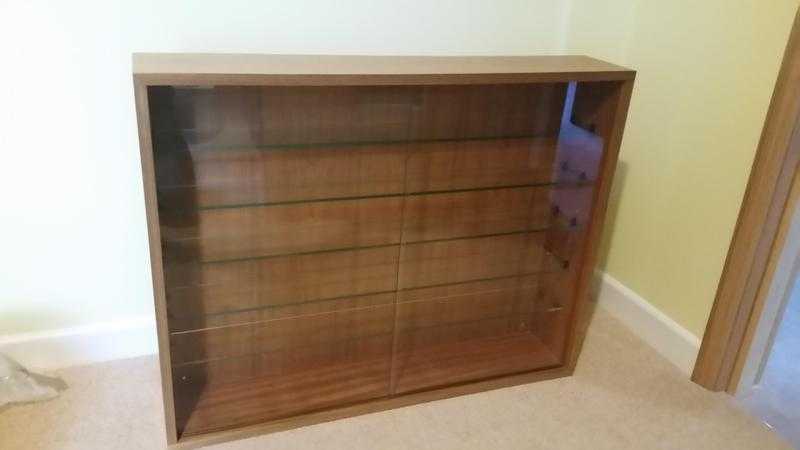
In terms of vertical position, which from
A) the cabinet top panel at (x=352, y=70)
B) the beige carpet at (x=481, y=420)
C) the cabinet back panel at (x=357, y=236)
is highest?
the cabinet top panel at (x=352, y=70)

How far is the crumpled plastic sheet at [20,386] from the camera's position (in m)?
1.69

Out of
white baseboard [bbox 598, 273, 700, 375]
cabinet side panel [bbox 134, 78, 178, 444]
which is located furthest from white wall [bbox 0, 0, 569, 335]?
white baseboard [bbox 598, 273, 700, 375]

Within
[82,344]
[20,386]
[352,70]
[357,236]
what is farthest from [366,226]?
[20,386]

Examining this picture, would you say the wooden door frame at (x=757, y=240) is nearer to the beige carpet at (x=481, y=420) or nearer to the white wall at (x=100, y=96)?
the beige carpet at (x=481, y=420)

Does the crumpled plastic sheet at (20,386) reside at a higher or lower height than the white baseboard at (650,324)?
lower

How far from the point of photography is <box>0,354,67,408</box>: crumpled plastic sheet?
1.69m

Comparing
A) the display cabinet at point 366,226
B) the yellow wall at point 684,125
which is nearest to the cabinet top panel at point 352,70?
the display cabinet at point 366,226

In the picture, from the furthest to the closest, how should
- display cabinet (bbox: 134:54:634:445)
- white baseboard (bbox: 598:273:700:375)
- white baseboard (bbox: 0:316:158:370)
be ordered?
white baseboard (bbox: 598:273:700:375), white baseboard (bbox: 0:316:158:370), display cabinet (bbox: 134:54:634:445)

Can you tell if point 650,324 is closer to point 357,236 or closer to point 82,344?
point 357,236

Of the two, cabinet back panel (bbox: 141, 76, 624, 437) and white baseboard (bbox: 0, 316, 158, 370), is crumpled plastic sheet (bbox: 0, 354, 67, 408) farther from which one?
cabinet back panel (bbox: 141, 76, 624, 437)

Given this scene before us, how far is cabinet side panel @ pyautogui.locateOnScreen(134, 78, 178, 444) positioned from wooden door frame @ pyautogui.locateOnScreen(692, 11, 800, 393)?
1469mm

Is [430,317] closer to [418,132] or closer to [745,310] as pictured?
[418,132]

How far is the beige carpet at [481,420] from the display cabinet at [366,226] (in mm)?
59

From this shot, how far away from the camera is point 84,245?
68.2 inches
